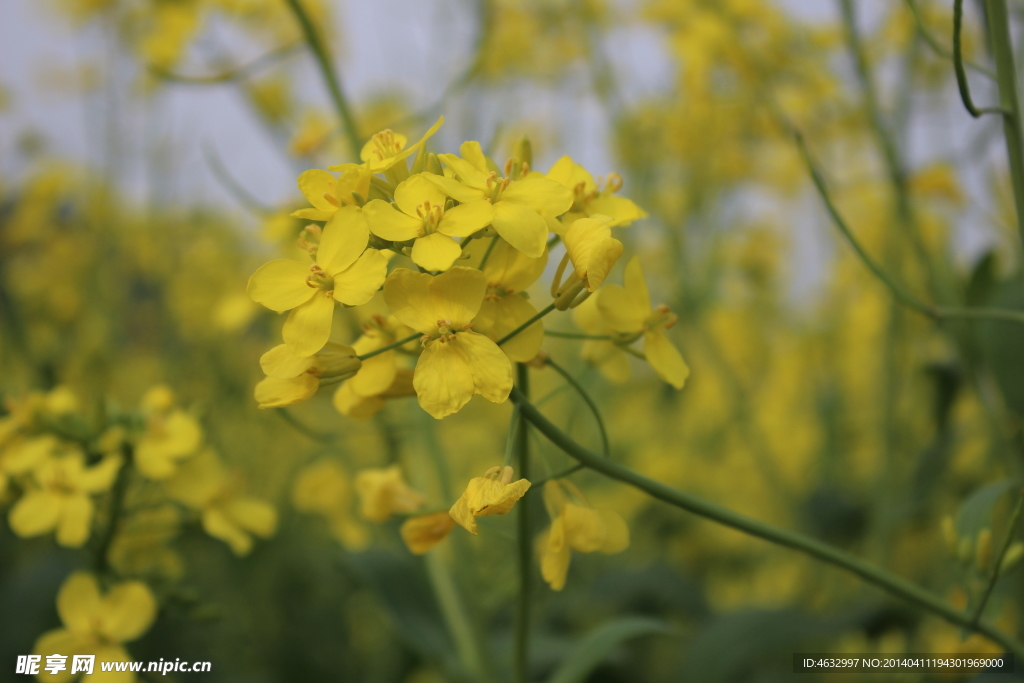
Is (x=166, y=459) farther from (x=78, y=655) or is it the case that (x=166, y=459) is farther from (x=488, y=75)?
(x=488, y=75)

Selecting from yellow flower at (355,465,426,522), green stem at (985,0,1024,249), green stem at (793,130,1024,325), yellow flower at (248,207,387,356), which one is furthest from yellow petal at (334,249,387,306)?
green stem at (985,0,1024,249)

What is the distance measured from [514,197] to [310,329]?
146 millimetres

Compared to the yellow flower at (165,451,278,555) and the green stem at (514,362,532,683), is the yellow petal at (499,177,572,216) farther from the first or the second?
the yellow flower at (165,451,278,555)

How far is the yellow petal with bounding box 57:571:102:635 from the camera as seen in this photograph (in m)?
0.65

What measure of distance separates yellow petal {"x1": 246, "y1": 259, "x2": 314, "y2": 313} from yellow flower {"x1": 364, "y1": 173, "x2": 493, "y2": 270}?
2.3 inches

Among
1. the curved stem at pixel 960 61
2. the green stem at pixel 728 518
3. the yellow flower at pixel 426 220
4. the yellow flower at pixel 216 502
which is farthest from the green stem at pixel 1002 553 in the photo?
the yellow flower at pixel 216 502

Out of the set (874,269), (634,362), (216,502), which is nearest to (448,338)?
(874,269)

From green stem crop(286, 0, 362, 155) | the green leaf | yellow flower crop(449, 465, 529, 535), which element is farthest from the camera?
green stem crop(286, 0, 362, 155)

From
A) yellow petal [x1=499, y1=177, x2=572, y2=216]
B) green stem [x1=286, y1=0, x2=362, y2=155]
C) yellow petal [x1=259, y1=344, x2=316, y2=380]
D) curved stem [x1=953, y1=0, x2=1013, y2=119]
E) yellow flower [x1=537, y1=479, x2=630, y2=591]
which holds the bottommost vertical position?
yellow flower [x1=537, y1=479, x2=630, y2=591]

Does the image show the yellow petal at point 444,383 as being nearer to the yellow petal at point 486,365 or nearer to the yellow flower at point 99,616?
the yellow petal at point 486,365

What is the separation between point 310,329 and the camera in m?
0.44

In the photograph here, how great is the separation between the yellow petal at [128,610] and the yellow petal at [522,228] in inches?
19.6

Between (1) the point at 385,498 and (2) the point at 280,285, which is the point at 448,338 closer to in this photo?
(2) the point at 280,285

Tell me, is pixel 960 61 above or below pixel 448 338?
above
